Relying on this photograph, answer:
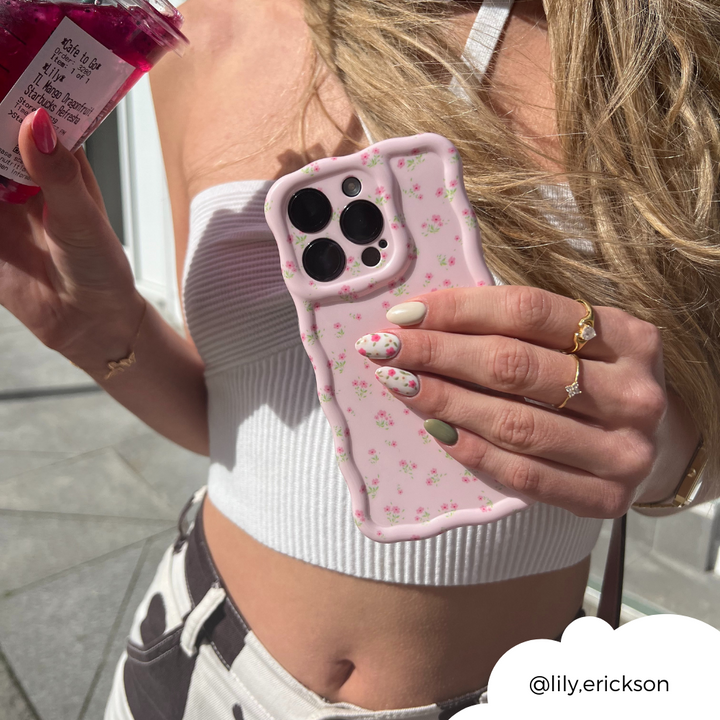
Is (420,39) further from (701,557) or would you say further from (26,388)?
(26,388)

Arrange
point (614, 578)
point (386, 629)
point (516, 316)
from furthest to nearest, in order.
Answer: point (614, 578) → point (386, 629) → point (516, 316)

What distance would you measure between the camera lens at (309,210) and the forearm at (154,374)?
1.08ft

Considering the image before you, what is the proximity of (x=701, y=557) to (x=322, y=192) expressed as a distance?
1827 millimetres

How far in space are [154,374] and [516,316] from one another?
0.56m

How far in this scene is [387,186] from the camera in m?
0.49

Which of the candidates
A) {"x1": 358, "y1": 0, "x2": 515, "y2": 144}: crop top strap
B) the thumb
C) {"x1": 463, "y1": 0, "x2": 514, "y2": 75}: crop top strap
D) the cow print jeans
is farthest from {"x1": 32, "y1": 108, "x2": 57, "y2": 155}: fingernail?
the cow print jeans

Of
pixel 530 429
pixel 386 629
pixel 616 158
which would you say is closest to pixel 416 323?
pixel 530 429

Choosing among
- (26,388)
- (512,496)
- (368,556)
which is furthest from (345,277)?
(26,388)

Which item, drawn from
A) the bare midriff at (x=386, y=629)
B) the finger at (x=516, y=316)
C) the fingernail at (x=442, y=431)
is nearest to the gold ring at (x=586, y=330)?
the finger at (x=516, y=316)

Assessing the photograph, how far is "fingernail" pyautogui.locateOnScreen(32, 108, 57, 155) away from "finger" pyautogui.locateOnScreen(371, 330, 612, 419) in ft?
1.09

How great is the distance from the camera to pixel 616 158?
0.59 meters

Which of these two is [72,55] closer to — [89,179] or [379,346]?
[89,179]

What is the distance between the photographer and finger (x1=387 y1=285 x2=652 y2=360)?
0.45 metres

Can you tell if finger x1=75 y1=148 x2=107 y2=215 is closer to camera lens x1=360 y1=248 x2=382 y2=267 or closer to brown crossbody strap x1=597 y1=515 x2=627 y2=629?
camera lens x1=360 y1=248 x2=382 y2=267
